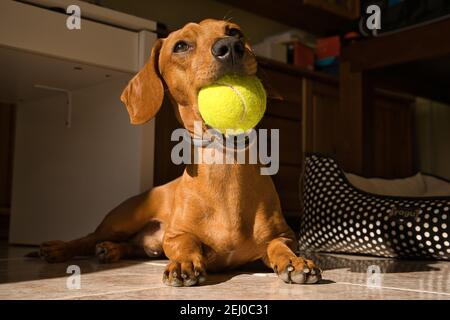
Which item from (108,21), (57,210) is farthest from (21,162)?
(108,21)

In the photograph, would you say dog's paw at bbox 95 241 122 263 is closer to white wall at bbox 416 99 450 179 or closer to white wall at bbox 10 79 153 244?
white wall at bbox 10 79 153 244

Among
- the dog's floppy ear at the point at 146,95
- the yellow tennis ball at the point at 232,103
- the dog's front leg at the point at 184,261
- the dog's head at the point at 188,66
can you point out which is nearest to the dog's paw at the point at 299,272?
the dog's front leg at the point at 184,261

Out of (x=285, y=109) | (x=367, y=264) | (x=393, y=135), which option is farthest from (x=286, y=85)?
(x=367, y=264)

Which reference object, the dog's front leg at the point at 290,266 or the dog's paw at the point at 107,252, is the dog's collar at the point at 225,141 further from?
the dog's paw at the point at 107,252

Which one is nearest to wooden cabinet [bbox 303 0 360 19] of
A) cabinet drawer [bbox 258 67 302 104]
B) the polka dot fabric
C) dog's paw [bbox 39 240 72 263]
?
cabinet drawer [bbox 258 67 302 104]

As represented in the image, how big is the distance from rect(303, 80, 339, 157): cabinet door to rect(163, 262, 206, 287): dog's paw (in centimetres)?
187

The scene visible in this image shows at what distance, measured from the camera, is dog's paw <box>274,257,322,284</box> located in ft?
3.65

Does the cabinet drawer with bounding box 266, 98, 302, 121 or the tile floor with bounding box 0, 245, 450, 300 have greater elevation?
the cabinet drawer with bounding box 266, 98, 302, 121

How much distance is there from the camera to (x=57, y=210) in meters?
2.26

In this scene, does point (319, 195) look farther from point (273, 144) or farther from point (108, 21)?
point (108, 21)

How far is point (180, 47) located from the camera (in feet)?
4.52

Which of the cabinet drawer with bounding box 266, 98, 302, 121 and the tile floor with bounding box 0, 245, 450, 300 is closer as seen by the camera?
the tile floor with bounding box 0, 245, 450, 300

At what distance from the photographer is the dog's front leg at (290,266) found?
111 centimetres
